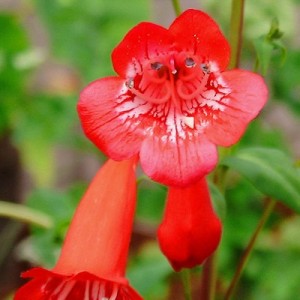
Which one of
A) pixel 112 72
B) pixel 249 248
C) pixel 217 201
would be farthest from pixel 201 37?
pixel 112 72

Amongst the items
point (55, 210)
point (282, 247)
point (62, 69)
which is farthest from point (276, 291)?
point (62, 69)

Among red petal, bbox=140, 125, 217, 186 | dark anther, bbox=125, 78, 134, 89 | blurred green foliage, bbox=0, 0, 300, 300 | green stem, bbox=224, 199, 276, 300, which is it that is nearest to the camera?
red petal, bbox=140, 125, 217, 186

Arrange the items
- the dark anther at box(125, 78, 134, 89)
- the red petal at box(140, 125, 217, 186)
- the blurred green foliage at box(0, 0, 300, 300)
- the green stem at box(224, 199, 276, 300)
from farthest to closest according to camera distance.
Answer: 1. the blurred green foliage at box(0, 0, 300, 300)
2. the green stem at box(224, 199, 276, 300)
3. the dark anther at box(125, 78, 134, 89)
4. the red petal at box(140, 125, 217, 186)

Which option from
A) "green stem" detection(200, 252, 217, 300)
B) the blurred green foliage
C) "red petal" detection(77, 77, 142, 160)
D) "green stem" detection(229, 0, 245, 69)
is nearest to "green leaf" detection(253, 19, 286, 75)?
"green stem" detection(229, 0, 245, 69)

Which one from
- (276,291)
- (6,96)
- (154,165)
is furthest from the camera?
(6,96)

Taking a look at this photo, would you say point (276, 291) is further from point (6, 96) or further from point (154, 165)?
point (154, 165)

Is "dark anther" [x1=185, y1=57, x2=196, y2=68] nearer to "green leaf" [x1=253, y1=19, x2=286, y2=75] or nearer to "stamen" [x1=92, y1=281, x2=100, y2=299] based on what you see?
"green leaf" [x1=253, y1=19, x2=286, y2=75]

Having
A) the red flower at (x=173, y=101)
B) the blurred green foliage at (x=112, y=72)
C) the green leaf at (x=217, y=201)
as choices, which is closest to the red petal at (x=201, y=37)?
the red flower at (x=173, y=101)
